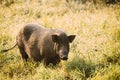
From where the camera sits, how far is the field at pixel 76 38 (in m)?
6.73

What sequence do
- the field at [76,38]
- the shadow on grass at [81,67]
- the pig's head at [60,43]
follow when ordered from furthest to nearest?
the pig's head at [60,43], the field at [76,38], the shadow on grass at [81,67]

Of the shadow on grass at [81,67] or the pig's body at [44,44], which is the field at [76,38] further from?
the pig's body at [44,44]

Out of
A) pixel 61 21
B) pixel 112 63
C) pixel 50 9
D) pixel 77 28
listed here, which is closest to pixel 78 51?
pixel 112 63

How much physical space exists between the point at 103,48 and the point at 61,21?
3245 millimetres

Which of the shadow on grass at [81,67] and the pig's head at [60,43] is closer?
the shadow on grass at [81,67]

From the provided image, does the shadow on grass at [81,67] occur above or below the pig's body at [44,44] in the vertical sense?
below

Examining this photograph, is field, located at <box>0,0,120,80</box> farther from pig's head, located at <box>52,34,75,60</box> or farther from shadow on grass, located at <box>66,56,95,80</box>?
pig's head, located at <box>52,34,75,60</box>

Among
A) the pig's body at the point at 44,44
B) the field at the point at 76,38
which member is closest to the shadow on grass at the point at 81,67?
the field at the point at 76,38

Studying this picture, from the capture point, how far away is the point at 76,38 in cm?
902

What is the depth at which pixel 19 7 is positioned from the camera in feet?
43.2

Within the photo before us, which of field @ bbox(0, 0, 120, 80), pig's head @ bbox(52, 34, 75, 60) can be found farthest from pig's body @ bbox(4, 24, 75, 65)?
field @ bbox(0, 0, 120, 80)

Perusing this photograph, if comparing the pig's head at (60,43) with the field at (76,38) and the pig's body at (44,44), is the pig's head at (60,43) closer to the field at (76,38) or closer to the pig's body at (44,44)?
Answer: the pig's body at (44,44)

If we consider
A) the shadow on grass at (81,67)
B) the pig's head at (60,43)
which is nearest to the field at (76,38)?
the shadow on grass at (81,67)

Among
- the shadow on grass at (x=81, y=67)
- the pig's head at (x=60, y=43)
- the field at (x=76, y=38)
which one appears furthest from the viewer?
the pig's head at (x=60, y=43)
